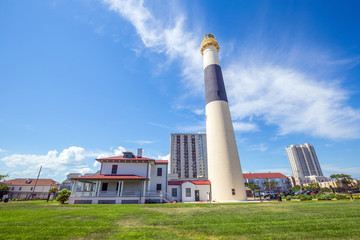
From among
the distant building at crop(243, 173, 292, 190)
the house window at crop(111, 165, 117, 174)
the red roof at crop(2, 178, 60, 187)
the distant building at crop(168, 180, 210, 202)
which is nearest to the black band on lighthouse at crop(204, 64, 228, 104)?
the distant building at crop(168, 180, 210, 202)

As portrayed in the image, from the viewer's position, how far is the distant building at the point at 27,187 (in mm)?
55806

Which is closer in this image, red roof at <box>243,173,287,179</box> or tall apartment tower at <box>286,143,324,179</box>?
red roof at <box>243,173,287,179</box>

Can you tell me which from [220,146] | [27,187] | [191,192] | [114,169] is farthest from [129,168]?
[27,187]

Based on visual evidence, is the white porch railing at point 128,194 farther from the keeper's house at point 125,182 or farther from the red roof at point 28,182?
the red roof at point 28,182

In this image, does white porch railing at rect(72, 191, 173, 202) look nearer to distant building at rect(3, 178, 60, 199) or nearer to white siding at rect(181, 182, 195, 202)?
white siding at rect(181, 182, 195, 202)

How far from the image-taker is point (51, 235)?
5.40 m

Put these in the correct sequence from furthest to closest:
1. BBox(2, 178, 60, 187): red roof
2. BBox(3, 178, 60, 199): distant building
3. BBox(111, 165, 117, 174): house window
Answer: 1. BBox(2, 178, 60, 187): red roof
2. BBox(3, 178, 60, 199): distant building
3. BBox(111, 165, 117, 174): house window

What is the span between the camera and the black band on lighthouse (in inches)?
1038

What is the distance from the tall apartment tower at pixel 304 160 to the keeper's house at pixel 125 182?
143202mm

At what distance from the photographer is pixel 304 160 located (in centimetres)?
13300

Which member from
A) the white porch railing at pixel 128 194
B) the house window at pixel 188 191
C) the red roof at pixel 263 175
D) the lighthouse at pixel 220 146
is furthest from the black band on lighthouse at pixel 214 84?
the red roof at pixel 263 175

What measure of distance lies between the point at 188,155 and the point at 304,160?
108 metres

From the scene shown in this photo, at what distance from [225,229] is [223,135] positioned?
18.5 metres

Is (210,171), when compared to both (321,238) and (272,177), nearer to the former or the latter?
(321,238)
